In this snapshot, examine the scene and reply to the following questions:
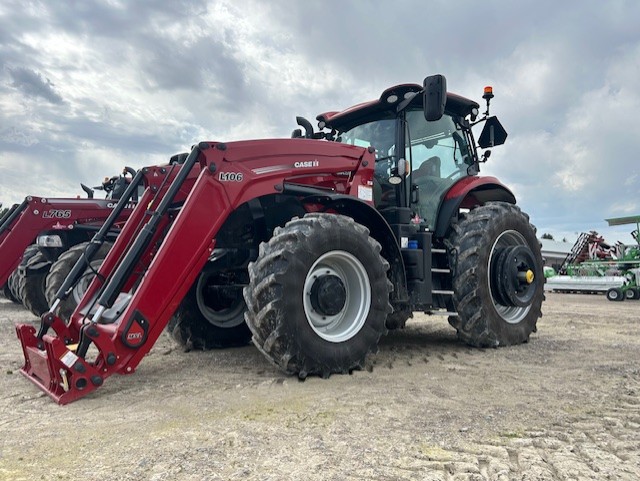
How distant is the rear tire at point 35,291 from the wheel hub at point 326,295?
239 inches

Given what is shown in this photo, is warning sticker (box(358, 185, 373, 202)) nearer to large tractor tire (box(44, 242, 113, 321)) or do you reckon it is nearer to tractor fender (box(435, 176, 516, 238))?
tractor fender (box(435, 176, 516, 238))

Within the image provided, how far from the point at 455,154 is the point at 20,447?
526 centimetres

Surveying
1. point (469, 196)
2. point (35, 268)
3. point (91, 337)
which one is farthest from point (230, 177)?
point (35, 268)

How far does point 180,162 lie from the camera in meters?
5.07

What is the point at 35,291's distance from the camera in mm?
8438

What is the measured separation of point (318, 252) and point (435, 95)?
2.03 meters

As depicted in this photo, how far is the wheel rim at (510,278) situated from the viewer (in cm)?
568

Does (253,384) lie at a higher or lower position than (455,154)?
lower

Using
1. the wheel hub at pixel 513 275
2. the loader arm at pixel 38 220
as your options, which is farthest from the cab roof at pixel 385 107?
the loader arm at pixel 38 220

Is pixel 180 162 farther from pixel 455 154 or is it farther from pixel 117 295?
pixel 455 154

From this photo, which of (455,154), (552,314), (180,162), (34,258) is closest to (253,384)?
(180,162)

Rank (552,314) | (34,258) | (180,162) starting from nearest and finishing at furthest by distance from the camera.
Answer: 1. (180,162)
2. (34,258)
3. (552,314)

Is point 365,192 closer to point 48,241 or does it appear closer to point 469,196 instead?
point 469,196

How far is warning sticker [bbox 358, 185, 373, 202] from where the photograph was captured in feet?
16.5
